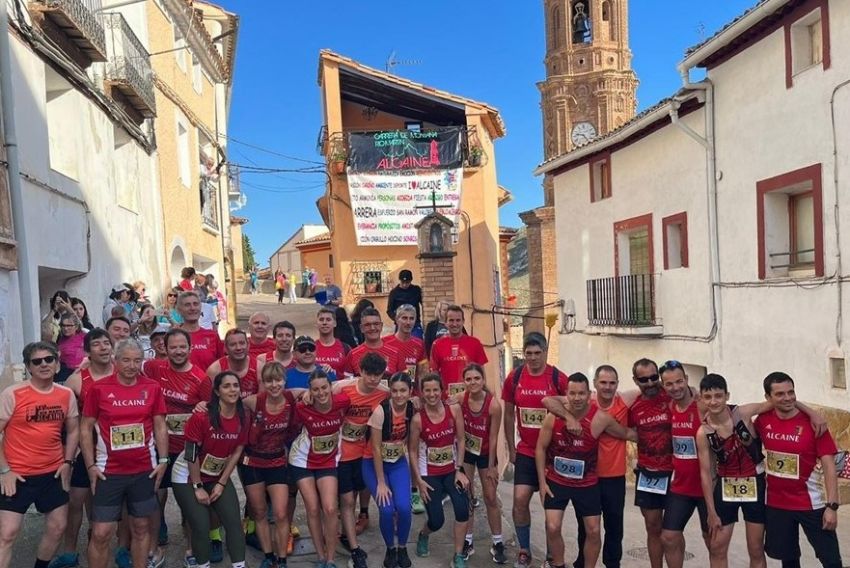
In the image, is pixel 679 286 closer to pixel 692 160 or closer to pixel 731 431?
pixel 692 160

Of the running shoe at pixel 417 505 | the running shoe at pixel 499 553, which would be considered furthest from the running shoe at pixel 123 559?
the running shoe at pixel 499 553

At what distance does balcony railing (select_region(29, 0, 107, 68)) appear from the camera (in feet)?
28.6

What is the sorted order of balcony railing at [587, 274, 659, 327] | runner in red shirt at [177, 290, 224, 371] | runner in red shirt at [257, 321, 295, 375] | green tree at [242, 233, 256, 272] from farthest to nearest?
green tree at [242, 233, 256, 272] < balcony railing at [587, 274, 659, 327] < runner in red shirt at [177, 290, 224, 371] < runner in red shirt at [257, 321, 295, 375]

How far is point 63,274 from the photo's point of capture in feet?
32.2

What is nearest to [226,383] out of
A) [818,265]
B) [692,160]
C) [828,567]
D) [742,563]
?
[828,567]

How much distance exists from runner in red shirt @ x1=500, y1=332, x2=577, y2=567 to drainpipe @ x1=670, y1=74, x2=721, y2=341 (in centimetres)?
787

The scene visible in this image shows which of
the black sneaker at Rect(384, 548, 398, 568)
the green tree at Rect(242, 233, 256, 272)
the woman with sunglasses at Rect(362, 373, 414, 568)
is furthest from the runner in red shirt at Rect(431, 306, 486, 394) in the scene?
the green tree at Rect(242, 233, 256, 272)

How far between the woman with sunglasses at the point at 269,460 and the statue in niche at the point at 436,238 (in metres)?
7.55

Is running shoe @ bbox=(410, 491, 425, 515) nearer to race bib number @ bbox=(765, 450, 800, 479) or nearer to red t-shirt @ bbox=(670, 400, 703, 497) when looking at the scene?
red t-shirt @ bbox=(670, 400, 703, 497)

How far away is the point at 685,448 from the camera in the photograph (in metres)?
5.17

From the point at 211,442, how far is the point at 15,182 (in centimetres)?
454

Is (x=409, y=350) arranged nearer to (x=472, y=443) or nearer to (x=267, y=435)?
(x=472, y=443)

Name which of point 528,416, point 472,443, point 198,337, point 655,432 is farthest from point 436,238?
point 655,432

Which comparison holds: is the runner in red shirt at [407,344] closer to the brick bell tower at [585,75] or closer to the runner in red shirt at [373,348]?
the runner in red shirt at [373,348]
